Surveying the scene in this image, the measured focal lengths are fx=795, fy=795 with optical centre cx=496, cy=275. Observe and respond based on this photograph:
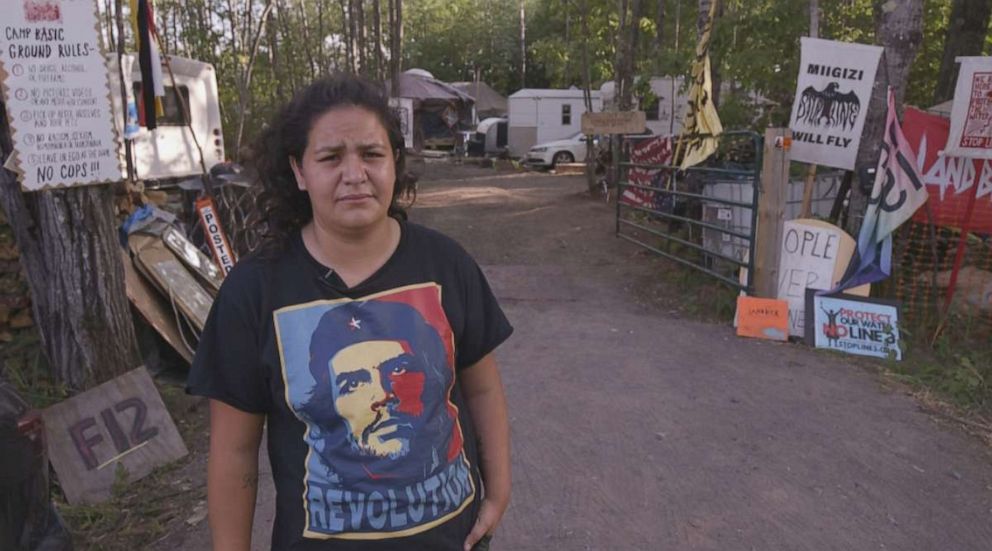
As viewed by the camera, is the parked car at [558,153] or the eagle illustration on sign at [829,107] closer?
the eagle illustration on sign at [829,107]

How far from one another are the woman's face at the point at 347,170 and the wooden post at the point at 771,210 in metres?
5.56

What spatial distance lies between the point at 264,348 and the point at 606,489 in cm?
261

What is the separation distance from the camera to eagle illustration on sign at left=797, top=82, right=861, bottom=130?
21.6 ft

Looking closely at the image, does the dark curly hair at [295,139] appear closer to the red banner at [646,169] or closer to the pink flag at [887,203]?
the pink flag at [887,203]

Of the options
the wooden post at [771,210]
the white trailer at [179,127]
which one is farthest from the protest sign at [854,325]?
the white trailer at [179,127]

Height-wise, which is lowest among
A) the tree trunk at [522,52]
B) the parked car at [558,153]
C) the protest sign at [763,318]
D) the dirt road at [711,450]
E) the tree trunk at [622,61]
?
the dirt road at [711,450]

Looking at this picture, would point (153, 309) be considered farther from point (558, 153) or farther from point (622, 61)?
point (558, 153)

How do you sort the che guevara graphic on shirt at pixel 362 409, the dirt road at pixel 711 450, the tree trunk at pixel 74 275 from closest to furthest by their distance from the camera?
the che guevara graphic on shirt at pixel 362 409
the dirt road at pixel 711 450
the tree trunk at pixel 74 275

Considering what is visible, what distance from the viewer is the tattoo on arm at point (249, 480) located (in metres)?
1.69

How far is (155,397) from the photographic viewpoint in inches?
177

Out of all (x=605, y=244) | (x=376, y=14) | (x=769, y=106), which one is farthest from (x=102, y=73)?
(x=376, y=14)

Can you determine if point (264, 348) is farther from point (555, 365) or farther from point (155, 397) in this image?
point (555, 365)

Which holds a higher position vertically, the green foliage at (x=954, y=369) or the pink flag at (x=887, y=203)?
the pink flag at (x=887, y=203)

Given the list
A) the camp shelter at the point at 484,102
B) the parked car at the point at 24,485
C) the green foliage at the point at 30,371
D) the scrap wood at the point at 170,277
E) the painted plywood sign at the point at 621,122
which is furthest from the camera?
the camp shelter at the point at 484,102
